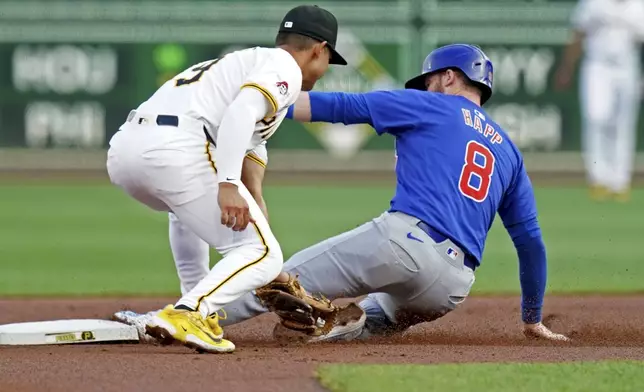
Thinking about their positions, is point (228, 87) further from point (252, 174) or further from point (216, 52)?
point (216, 52)

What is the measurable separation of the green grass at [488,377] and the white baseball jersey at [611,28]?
441 inches

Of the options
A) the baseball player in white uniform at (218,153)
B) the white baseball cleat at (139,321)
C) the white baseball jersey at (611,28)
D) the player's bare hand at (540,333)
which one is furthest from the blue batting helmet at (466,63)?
the white baseball jersey at (611,28)

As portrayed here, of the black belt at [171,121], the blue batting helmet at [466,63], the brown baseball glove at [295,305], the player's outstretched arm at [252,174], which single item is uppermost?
the blue batting helmet at [466,63]

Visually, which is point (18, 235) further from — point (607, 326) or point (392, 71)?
point (392, 71)

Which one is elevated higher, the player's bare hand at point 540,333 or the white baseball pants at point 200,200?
the white baseball pants at point 200,200

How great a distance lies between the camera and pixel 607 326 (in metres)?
5.48

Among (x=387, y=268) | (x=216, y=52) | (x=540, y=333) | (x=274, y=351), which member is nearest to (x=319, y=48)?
(x=387, y=268)

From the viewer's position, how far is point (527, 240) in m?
4.90

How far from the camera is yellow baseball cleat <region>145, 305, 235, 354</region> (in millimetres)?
4078

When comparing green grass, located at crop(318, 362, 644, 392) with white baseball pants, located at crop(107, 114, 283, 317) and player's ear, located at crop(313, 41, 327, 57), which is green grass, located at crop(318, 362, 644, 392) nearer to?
white baseball pants, located at crop(107, 114, 283, 317)

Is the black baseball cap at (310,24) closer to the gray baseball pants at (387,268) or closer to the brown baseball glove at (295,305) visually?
the gray baseball pants at (387,268)

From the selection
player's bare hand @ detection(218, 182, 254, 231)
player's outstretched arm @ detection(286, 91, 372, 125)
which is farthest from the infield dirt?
player's outstretched arm @ detection(286, 91, 372, 125)

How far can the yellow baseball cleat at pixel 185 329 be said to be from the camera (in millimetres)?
4078

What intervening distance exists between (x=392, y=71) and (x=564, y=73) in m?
2.26
